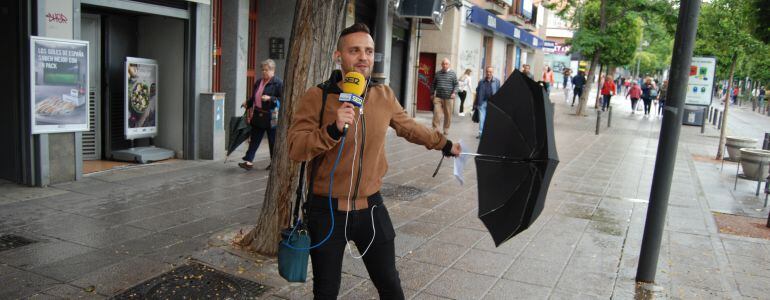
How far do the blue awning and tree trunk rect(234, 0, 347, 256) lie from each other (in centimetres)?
1749

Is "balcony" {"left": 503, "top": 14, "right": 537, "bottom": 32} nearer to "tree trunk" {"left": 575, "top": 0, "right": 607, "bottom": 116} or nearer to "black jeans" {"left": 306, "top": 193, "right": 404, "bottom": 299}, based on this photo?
"tree trunk" {"left": 575, "top": 0, "right": 607, "bottom": 116}

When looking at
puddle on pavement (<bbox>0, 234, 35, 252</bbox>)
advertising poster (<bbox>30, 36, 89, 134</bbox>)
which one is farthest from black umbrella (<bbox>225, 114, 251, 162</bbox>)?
puddle on pavement (<bbox>0, 234, 35, 252</bbox>)

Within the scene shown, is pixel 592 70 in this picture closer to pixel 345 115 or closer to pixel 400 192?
pixel 400 192

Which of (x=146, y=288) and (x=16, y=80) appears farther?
(x=16, y=80)

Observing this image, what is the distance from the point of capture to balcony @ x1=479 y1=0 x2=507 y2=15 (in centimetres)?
2420

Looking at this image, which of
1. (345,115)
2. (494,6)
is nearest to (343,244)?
(345,115)

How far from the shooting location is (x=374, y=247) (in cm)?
292

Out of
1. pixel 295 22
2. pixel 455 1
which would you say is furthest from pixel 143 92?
pixel 455 1

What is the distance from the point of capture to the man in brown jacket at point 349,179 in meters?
2.78

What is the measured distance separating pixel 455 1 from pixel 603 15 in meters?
7.54

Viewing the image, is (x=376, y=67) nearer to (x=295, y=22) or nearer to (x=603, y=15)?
(x=295, y=22)

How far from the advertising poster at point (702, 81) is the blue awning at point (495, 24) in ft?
23.9

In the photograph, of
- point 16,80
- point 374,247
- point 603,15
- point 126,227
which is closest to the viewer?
point 374,247

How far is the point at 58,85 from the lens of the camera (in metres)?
7.07
